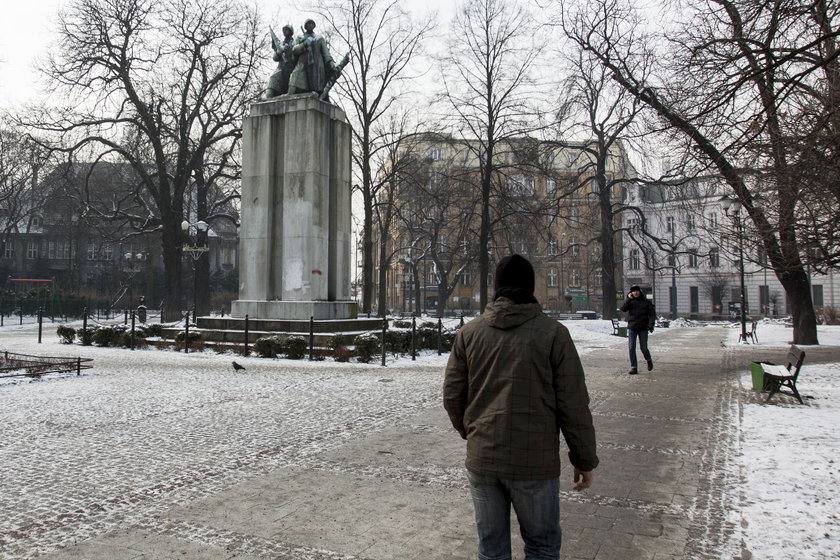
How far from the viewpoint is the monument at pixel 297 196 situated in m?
18.9

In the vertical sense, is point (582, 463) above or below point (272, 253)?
below

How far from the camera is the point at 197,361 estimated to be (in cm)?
1548

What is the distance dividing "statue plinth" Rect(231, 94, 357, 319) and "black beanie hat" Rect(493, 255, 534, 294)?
1585cm

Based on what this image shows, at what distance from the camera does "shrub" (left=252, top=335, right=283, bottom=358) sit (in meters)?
16.1

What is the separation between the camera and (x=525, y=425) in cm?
280

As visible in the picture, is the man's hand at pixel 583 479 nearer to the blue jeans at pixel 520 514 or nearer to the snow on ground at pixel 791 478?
the blue jeans at pixel 520 514

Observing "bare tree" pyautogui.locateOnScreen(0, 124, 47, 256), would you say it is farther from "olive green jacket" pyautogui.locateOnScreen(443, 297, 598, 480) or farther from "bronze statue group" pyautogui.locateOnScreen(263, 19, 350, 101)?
"olive green jacket" pyautogui.locateOnScreen(443, 297, 598, 480)

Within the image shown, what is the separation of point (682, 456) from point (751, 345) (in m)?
19.3

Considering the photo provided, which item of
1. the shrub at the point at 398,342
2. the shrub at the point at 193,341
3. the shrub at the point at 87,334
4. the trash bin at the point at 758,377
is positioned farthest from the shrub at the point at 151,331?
the trash bin at the point at 758,377

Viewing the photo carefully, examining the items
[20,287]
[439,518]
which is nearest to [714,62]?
[439,518]

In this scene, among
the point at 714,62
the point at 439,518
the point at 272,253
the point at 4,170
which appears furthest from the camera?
the point at 4,170

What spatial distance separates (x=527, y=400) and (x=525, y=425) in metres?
0.11

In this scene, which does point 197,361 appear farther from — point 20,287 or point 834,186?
point 20,287

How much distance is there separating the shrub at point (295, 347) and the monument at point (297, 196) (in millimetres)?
2502
